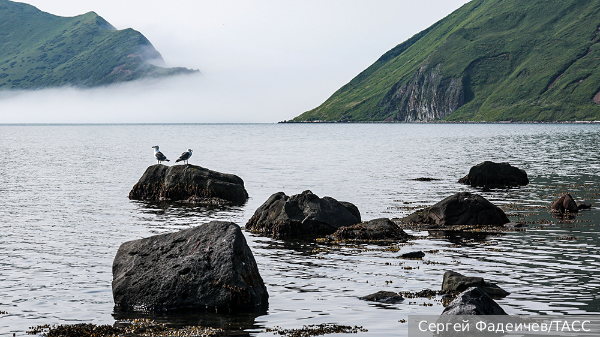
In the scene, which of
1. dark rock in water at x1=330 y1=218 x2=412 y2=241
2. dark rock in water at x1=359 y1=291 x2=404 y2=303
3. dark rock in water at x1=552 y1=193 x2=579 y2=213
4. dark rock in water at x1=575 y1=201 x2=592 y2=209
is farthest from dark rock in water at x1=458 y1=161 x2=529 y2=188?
dark rock in water at x1=359 y1=291 x2=404 y2=303

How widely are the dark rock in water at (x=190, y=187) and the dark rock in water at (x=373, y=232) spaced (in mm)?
15637

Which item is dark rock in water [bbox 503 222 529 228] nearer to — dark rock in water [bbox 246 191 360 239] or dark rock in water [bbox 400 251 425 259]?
dark rock in water [bbox 246 191 360 239]

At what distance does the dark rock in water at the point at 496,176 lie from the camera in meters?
50.5

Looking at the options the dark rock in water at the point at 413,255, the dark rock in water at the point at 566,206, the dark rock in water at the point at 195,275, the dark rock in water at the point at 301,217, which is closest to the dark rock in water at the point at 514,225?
the dark rock in water at the point at 566,206

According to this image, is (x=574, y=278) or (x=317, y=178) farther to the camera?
(x=317, y=178)

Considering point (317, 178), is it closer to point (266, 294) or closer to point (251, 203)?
point (251, 203)

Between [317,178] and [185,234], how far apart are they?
136 feet

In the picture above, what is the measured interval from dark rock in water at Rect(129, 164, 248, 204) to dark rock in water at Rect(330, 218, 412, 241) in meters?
15.6

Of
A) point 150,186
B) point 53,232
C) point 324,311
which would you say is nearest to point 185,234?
point 324,311

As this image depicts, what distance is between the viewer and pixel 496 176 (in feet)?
167

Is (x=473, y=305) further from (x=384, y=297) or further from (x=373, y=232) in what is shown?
(x=373, y=232)

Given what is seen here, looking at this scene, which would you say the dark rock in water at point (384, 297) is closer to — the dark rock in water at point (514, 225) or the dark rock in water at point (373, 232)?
the dark rock in water at point (373, 232)

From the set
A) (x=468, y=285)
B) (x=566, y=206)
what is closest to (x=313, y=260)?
(x=468, y=285)

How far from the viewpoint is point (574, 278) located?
18562 millimetres
